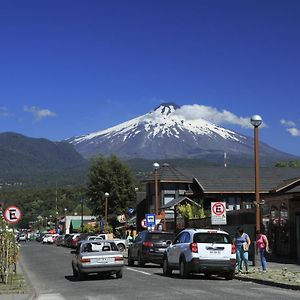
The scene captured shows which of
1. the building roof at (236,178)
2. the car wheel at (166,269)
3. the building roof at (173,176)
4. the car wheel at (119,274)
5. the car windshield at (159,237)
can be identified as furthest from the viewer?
the building roof at (173,176)

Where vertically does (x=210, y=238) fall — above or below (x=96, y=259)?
above

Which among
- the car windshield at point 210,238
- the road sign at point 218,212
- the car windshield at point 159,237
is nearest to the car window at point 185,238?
the car windshield at point 210,238

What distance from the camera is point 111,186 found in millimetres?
82188

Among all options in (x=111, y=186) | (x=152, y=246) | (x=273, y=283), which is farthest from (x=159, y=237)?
(x=111, y=186)

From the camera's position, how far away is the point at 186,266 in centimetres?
2105

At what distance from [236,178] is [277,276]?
3951 cm

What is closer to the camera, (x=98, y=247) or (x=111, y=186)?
(x=98, y=247)

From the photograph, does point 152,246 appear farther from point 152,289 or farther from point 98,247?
point 152,289

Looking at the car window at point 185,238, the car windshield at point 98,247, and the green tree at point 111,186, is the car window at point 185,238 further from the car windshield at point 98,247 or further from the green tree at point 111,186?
the green tree at point 111,186

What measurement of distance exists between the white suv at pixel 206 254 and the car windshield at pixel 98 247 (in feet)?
8.44

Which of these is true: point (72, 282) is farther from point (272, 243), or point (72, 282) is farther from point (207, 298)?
point (272, 243)

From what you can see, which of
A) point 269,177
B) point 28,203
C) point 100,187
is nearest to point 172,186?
point 269,177

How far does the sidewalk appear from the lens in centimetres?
1802

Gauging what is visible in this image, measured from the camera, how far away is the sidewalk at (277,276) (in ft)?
59.1
